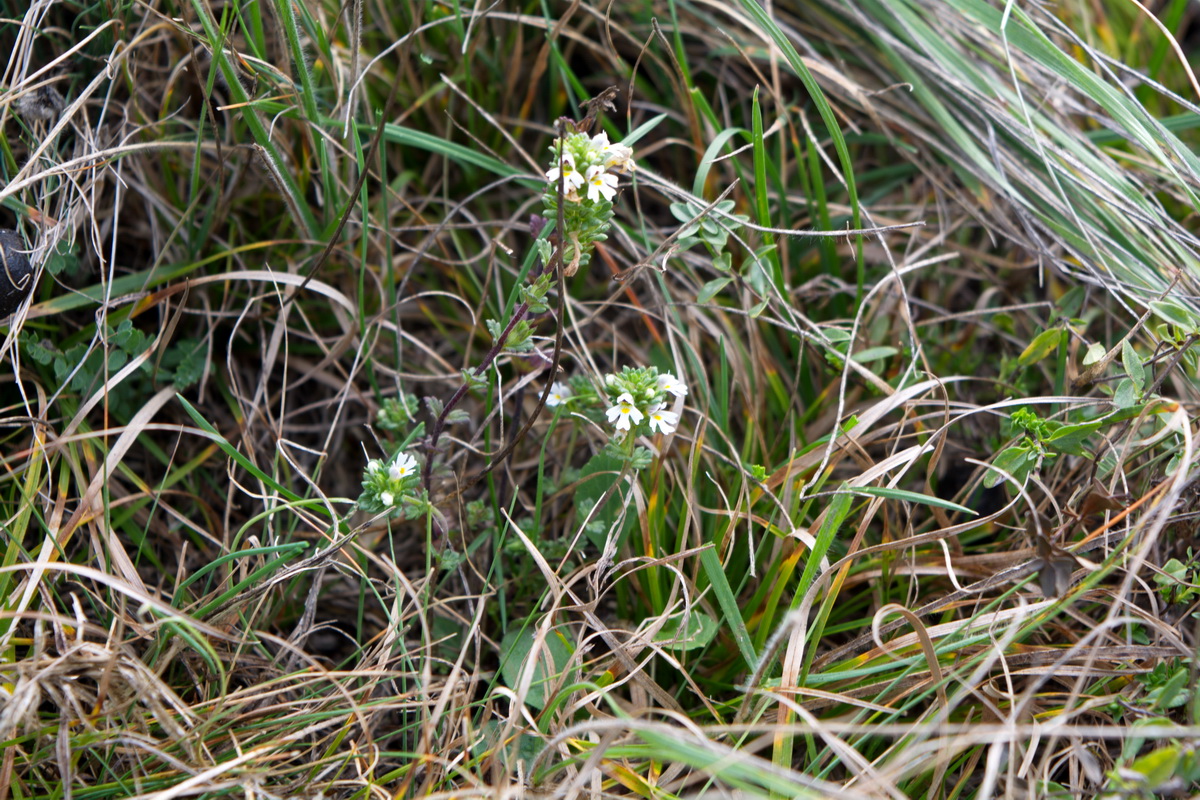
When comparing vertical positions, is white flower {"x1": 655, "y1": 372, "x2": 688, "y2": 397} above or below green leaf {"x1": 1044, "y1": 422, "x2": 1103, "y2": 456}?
above

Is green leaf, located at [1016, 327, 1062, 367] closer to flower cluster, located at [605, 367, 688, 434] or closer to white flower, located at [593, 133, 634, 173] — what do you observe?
flower cluster, located at [605, 367, 688, 434]

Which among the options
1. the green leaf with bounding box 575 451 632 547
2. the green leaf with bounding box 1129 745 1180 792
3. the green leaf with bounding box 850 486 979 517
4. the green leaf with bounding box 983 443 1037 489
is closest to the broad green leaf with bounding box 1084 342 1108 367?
the green leaf with bounding box 983 443 1037 489

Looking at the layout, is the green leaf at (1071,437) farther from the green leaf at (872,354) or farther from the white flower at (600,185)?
the white flower at (600,185)

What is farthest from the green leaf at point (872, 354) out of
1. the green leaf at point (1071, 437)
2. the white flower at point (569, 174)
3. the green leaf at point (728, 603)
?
the white flower at point (569, 174)

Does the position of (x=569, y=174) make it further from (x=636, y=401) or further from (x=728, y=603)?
(x=728, y=603)

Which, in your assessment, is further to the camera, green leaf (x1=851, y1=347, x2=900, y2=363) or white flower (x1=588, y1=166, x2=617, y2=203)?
green leaf (x1=851, y1=347, x2=900, y2=363)

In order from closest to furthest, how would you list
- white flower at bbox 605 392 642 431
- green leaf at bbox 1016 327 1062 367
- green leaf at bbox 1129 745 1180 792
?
green leaf at bbox 1129 745 1180 792, white flower at bbox 605 392 642 431, green leaf at bbox 1016 327 1062 367
